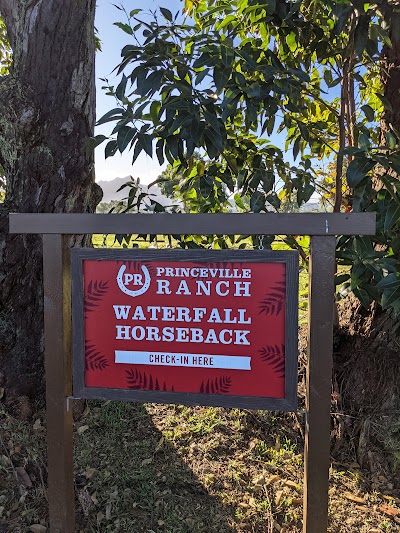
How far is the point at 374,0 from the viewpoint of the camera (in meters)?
1.86

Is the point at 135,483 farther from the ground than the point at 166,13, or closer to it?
closer to it

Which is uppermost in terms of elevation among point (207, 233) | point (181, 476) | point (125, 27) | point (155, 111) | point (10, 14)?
point (10, 14)

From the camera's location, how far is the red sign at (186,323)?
60.1 inches

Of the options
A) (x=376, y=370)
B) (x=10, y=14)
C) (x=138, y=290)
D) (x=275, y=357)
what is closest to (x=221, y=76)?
(x=138, y=290)

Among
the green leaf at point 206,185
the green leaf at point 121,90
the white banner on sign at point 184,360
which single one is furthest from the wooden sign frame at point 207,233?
the green leaf at point 206,185

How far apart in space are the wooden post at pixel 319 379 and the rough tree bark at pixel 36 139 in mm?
1524

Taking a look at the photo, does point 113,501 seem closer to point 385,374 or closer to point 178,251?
point 178,251

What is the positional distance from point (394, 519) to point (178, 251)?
1701mm

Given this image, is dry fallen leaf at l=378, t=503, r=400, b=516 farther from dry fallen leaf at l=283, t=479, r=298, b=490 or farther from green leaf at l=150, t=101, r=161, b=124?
green leaf at l=150, t=101, r=161, b=124

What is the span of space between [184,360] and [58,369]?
0.48m

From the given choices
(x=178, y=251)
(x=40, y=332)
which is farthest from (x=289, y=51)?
(x=40, y=332)

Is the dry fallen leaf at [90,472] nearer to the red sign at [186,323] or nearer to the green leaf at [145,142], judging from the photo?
the red sign at [186,323]

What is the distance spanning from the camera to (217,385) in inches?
61.7

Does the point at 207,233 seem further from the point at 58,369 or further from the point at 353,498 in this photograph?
the point at 353,498
